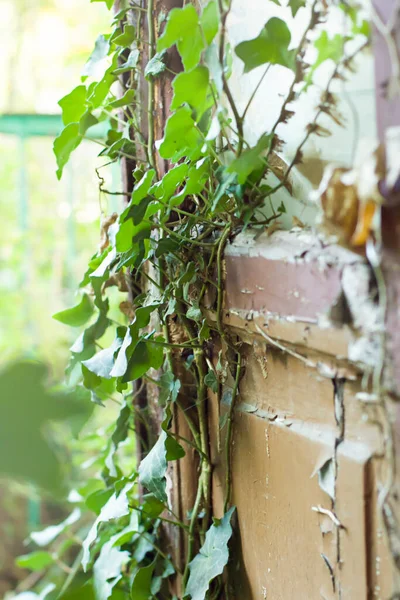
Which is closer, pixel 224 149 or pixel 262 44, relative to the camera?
pixel 262 44

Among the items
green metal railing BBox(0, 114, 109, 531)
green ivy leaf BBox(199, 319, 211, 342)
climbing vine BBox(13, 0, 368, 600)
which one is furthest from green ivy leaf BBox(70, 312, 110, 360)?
green metal railing BBox(0, 114, 109, 531)

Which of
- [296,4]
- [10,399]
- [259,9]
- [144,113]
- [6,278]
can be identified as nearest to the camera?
[10,399]

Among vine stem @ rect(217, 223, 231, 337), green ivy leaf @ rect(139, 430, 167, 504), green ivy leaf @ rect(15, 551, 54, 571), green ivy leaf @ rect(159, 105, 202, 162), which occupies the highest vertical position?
green ivy leaf @ rect(159, 105, 202, 162)

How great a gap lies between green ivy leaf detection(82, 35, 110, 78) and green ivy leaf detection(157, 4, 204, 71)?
13.8 inches

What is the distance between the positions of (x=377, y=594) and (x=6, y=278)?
2268mm

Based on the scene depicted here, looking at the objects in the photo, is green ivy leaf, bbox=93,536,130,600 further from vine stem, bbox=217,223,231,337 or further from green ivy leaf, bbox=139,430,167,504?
vine stem, bbox=217,223,231,337

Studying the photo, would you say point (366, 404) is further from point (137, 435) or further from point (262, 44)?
point (137, 435)

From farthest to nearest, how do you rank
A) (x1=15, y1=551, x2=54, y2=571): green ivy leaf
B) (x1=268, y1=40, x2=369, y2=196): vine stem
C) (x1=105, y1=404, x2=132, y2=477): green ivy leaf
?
1. (x1=15, y1=551, x2=54, y2=571): green ivy leaf
2. (x1=105, y1=404, x2=132, y2=477): green ivy leaf
3. (x1=268, y1=40, x2=369, y2=196): vine stem

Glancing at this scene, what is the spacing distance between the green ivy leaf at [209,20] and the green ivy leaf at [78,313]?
0.55m

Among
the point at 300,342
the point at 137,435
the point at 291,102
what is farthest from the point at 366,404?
the point at 137,435

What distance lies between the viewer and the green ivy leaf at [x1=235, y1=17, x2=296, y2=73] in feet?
2.02

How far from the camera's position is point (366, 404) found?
566 millimetres

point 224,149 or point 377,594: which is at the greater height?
point 224,149

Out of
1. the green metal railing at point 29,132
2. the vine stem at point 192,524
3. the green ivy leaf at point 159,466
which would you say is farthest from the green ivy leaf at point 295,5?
the green metal railing at point 29,132
